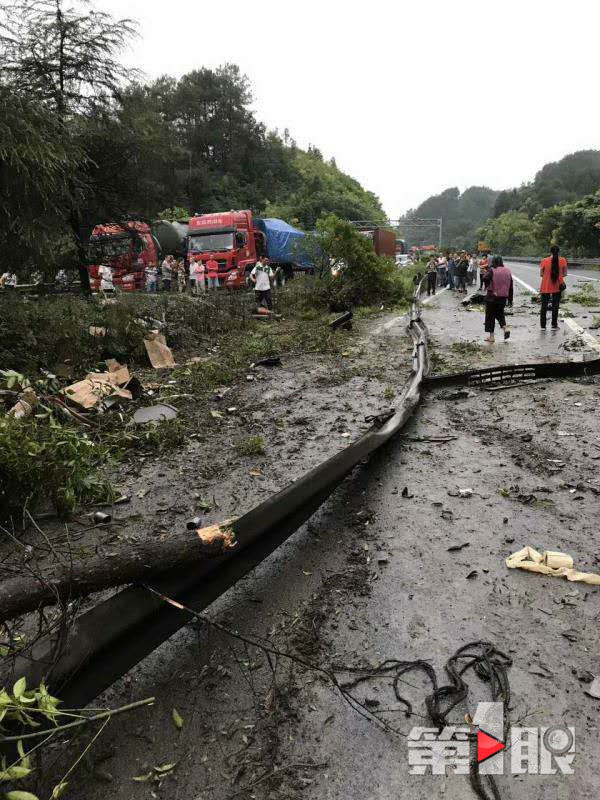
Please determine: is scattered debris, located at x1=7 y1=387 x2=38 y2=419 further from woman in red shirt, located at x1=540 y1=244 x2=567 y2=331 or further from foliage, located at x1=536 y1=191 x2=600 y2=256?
foliage, located at x1=536 y1=191 x2=600 y2=256

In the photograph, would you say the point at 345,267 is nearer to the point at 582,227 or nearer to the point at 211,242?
the point at 211,242

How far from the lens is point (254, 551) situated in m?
2.52

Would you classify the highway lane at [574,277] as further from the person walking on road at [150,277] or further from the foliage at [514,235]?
the foliage at [514,235]

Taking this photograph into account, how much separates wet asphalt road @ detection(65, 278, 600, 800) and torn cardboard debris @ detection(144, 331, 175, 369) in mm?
5389

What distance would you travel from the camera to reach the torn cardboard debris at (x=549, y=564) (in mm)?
2611

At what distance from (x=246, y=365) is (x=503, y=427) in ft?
15.3

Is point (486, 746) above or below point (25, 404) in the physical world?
below

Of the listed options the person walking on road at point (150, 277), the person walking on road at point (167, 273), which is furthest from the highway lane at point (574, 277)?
the person walking on road at point (150, 277)

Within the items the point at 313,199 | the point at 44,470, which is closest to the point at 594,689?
the point at 44,470

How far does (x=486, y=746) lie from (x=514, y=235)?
280 feet

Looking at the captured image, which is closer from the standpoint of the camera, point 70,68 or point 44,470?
point 44,470

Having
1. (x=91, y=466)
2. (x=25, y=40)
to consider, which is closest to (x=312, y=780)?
(x=91, y=466)

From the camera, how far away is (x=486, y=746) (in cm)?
176

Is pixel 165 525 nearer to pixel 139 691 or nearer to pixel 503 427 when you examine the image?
pixel 139 691
